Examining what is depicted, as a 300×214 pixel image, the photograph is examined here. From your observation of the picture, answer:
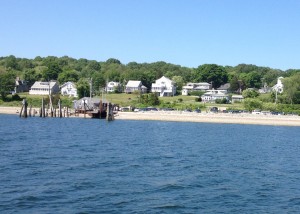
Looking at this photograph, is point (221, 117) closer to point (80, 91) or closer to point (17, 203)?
point (80, 91)

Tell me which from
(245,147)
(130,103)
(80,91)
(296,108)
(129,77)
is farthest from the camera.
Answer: (129,77)

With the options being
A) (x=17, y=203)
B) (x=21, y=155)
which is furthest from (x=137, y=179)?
(x=21, y=155)

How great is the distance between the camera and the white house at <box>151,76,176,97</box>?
432ft

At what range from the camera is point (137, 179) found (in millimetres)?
28062

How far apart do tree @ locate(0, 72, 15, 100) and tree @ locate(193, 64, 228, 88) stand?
67202 millimetres

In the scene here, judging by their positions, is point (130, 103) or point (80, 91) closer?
point (130, 103)

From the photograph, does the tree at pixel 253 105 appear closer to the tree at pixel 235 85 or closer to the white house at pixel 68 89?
the tree at pixel 235 85

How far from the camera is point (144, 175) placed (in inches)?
1159

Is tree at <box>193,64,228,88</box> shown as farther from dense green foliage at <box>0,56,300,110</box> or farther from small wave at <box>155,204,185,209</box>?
small wave at <box>155,204,185,209</box>

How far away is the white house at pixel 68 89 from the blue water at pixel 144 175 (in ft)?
231

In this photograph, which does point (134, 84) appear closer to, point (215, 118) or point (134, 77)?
point (134, 77)

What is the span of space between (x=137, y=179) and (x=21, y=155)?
12262mm

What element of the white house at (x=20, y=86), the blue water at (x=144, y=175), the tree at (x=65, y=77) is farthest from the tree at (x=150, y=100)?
the blue water at (x=144, y=175)

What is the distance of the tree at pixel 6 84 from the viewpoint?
103 meters
